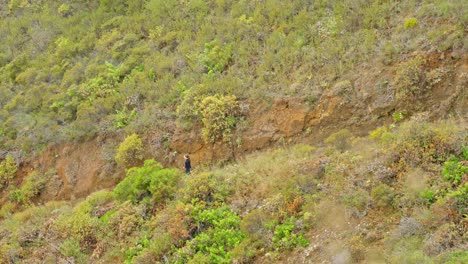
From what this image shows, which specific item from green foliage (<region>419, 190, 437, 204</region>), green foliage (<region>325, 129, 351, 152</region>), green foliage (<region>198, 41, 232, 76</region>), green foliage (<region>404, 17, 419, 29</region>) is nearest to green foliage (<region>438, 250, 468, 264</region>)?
green foliage (<region>419, 190, 437, 204</region>)

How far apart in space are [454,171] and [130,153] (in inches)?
372

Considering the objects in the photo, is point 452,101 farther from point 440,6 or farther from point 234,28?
point 234,28

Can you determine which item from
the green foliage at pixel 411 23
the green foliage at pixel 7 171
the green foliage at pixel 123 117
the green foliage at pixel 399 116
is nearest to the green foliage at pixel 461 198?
the green foliage at pixel 399 116

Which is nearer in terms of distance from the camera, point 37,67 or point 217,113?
point 217,113

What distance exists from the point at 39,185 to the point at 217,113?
21.4 feet

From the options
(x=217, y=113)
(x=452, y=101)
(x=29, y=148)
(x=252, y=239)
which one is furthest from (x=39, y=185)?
(x=452, y=101)

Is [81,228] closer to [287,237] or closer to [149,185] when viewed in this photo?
[149,185]

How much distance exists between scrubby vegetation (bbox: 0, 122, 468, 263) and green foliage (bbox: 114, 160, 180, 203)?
1.0 inches

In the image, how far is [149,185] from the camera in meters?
12.4

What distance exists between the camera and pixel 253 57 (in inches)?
626

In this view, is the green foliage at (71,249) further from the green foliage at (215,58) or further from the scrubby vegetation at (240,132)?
the green foliage at (215,58)

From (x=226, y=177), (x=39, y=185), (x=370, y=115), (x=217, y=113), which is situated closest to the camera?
(x=226, y=177)

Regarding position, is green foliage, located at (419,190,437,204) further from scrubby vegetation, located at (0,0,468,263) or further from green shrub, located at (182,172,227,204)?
green shrub, located at (182,172,227,204)

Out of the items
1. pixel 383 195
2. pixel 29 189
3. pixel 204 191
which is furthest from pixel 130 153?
pixel 383 195
